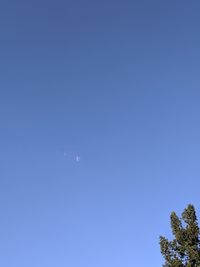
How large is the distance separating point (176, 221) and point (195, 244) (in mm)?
2609

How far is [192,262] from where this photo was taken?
4266 cm

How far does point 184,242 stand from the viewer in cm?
4412

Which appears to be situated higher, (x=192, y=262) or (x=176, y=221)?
(x=176, y=221)

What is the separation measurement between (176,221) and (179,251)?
2.56 m

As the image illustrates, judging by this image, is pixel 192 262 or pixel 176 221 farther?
pixel 176 221

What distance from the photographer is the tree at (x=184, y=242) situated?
4303 cm

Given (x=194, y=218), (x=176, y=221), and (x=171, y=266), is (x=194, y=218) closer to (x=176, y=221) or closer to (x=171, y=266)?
(x=176, y=221)

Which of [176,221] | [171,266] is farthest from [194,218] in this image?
[171,266]

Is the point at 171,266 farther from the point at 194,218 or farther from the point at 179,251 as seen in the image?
the point at 194,218

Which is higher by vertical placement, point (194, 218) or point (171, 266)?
point (194, 218)

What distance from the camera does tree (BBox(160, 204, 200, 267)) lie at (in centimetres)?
4303

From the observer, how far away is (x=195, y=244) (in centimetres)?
4388

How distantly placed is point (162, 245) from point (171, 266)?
2178 millimetres

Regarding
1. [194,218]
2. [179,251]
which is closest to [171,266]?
[179,251]
